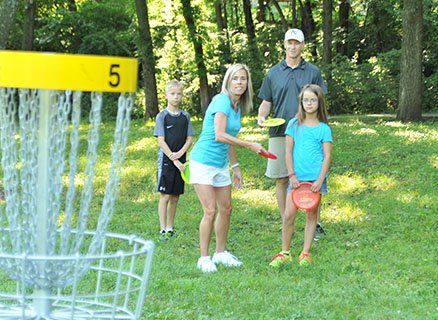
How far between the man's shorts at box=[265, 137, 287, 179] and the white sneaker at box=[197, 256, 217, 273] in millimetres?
1287

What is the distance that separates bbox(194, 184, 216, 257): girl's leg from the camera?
21.1ft

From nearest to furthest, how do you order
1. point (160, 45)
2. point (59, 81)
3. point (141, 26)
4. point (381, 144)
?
1. point (59, 81)
2. point (381, 144)
3. point (141, 26)
4. point (160, 45)

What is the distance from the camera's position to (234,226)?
8.52 metres

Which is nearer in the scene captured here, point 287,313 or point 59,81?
Result: point 59,81

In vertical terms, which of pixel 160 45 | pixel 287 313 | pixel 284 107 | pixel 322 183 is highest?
pixel 160 45

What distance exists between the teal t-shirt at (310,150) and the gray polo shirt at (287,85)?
0.61 metres

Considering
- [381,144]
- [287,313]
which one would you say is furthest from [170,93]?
[381,144]

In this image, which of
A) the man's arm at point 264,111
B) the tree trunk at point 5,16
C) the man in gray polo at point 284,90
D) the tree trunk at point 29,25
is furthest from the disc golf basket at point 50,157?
the tree trunk at point 29,25

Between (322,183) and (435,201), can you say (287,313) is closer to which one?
(322,183)

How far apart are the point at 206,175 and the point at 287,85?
147 cm

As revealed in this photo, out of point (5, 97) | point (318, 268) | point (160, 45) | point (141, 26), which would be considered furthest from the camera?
point (160, 45)

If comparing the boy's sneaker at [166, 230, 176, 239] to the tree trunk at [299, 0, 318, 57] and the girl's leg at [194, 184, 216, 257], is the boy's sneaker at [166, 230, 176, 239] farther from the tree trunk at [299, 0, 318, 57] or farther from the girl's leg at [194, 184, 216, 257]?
the tree trunk at [299, 0, 318, 57]

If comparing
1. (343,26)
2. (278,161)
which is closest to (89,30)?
(343,26)

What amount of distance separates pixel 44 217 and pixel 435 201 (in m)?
6.92
